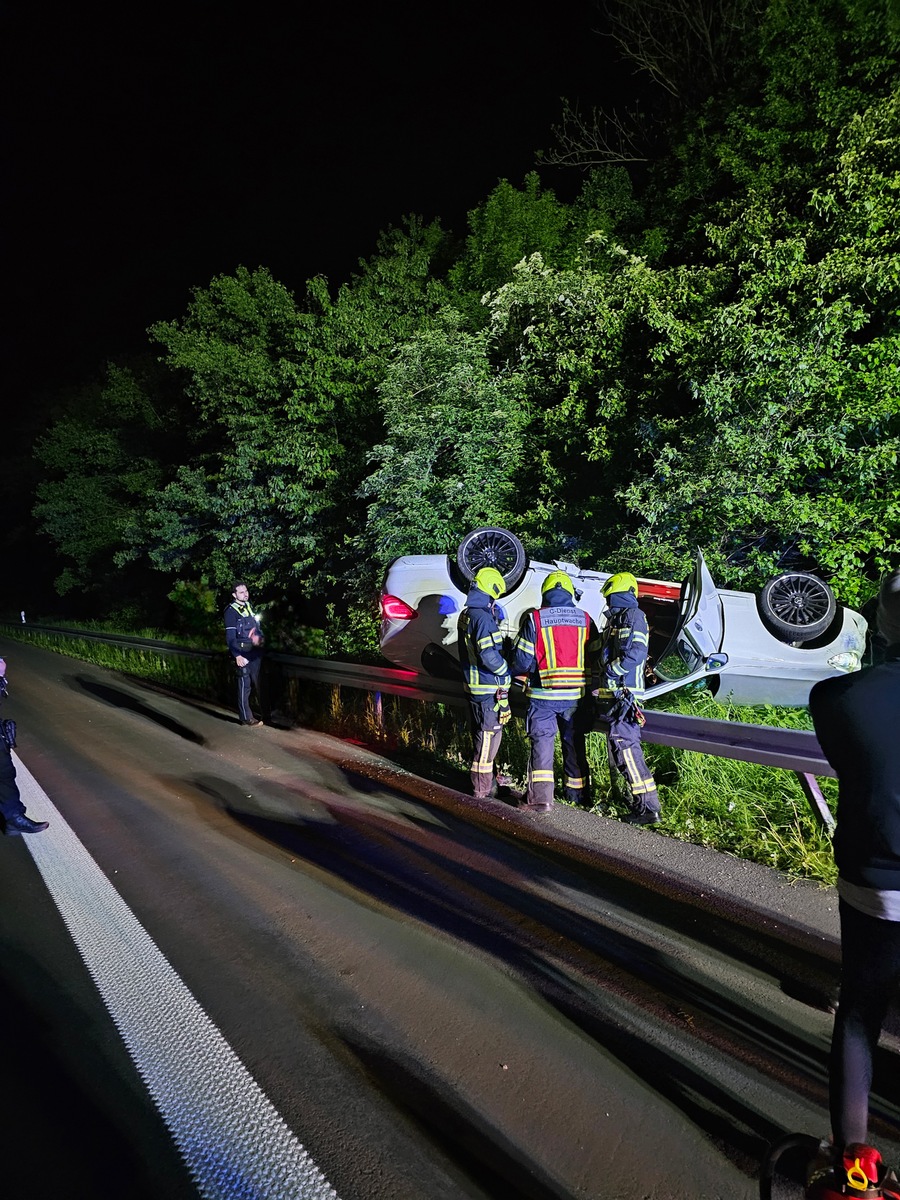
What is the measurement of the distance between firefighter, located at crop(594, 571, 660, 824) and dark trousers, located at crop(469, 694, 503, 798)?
0.83 metres

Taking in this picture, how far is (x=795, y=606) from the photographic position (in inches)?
277

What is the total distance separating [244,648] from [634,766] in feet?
17.5

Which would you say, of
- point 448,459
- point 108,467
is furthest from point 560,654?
point 108,467

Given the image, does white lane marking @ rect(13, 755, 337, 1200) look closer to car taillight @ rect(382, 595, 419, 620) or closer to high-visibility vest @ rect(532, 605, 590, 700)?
high-visibility vest @ rect(532, 605, 590, 700)

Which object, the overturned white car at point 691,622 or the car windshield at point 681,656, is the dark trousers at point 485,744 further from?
the car windshield at point 681,656

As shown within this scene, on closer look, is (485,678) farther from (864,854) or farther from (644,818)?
(864,854)

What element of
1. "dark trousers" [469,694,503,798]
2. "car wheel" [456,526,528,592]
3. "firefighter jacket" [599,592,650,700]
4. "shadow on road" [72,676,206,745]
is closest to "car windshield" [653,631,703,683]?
"firefighter jacket" [599,592,650,700]

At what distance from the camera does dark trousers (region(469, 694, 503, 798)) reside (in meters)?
5.50

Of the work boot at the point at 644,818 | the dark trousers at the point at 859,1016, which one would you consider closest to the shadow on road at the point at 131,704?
the work boot at the point at 644,818

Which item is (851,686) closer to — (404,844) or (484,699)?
(404,844)

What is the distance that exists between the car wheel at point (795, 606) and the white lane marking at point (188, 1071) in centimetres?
598

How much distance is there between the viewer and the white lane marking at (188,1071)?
203cm

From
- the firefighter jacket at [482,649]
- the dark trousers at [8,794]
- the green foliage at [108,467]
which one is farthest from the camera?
the green foliage at [108,467]

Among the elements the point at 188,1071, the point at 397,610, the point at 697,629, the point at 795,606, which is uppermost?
the point at 397,610
